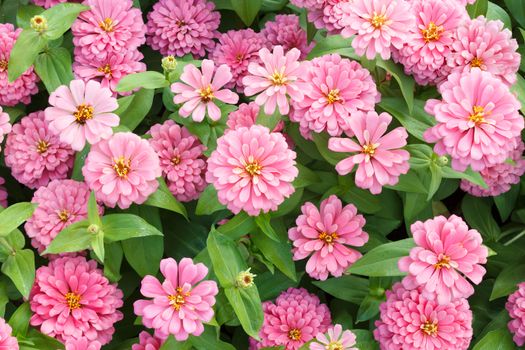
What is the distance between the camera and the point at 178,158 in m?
1.46

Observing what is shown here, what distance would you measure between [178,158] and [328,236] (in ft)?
1.19

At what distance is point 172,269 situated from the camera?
1281 mm

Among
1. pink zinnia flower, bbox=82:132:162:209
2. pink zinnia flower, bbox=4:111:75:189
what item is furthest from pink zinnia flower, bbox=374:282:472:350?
pink zinnia flower, bbox=4:111:75:189

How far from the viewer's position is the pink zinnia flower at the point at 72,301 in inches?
54.0

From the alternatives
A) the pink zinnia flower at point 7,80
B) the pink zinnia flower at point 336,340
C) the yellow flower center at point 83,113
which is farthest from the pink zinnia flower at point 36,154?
the pink zinnia flower at point 336,340

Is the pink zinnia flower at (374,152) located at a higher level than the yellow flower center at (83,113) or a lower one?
lower

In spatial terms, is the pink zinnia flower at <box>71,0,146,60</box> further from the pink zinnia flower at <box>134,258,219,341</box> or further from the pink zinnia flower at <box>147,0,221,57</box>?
the pink zinnia flower at <box>134,258,219,341</box>

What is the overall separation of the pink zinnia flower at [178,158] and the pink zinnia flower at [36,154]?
219mm

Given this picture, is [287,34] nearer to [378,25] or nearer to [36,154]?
[378,25]

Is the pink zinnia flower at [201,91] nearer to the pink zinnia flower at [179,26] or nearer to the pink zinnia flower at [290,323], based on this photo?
the pink zinnia flower at [179,26]

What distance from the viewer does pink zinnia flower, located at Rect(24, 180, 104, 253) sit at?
1388mm

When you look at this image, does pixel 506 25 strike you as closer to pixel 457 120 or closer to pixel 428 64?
pixel 428 64

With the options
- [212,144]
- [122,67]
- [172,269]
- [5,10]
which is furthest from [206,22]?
[172,269]

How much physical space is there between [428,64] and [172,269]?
0.66m
